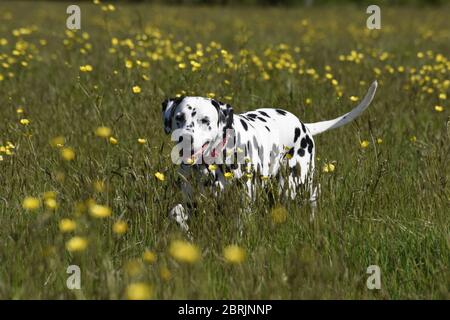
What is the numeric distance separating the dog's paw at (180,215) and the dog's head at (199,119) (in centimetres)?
38

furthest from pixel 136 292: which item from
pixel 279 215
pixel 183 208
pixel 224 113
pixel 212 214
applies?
pixel 224 113

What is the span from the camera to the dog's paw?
3633 millimetres

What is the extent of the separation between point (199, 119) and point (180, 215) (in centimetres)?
63

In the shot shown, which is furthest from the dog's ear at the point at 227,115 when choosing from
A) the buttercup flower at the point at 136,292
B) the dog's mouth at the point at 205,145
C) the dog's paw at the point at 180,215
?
the buttercup flower at the point at 136,292

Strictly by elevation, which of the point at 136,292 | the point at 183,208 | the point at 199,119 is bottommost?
the point at 136,292

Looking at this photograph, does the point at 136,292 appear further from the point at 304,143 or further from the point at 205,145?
the point at 304,143

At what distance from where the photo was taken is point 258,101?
6.59m

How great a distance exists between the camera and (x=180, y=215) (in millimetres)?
3734

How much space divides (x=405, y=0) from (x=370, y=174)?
31.3 meters

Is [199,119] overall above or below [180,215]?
above

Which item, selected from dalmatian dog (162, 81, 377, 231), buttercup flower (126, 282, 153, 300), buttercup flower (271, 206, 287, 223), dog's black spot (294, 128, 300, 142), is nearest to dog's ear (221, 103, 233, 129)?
dalmatian dog (162, 81, 377, 231)

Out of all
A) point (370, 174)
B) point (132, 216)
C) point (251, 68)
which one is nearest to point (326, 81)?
point (251, 68)

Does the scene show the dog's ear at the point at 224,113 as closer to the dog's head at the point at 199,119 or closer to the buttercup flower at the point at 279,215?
the dog's head at the point at 199,119

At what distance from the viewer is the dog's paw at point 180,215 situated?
3.63 meters
